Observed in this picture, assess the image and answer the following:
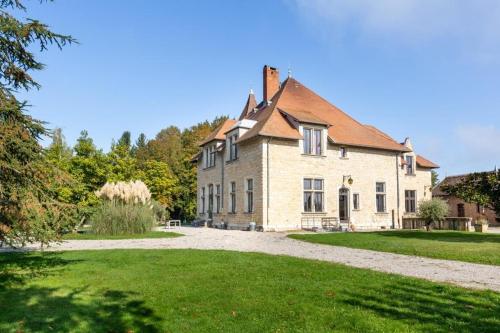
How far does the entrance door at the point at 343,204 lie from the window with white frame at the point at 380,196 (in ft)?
8.77

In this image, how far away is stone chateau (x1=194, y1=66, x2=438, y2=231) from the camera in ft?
73.1

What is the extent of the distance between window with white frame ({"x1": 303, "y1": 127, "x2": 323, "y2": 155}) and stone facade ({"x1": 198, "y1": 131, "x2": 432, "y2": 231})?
0.30 meters

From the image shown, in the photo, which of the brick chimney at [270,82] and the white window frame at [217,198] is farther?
the brick chimney at [270,82]

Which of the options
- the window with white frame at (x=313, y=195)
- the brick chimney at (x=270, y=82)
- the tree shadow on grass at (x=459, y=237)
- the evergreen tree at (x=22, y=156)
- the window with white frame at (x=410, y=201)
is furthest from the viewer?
the window with white frame at (x=410, y=201)

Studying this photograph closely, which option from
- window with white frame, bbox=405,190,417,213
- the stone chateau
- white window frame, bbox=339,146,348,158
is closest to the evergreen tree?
the stone chateau

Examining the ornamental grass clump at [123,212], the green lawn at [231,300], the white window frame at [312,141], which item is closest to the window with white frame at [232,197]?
the white window frame at [312,141]

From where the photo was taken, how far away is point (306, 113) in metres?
25.1

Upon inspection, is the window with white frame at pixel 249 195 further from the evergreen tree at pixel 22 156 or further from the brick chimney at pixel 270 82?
the evergreen tree at pixel 22 156

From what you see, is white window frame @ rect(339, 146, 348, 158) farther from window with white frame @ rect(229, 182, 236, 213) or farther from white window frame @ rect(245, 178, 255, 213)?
window with white frame @ rect(229, 182, 236, 213)

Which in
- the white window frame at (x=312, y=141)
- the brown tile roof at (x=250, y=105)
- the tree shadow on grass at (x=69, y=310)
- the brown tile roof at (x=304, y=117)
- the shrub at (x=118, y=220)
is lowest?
the tree shadow on grass at (x=69, y=310)

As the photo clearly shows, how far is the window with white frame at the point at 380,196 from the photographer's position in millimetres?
26297

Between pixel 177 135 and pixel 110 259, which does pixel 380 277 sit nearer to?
pixel 110 259

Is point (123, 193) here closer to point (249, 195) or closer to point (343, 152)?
point (249, 195)

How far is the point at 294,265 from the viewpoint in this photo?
869cm
